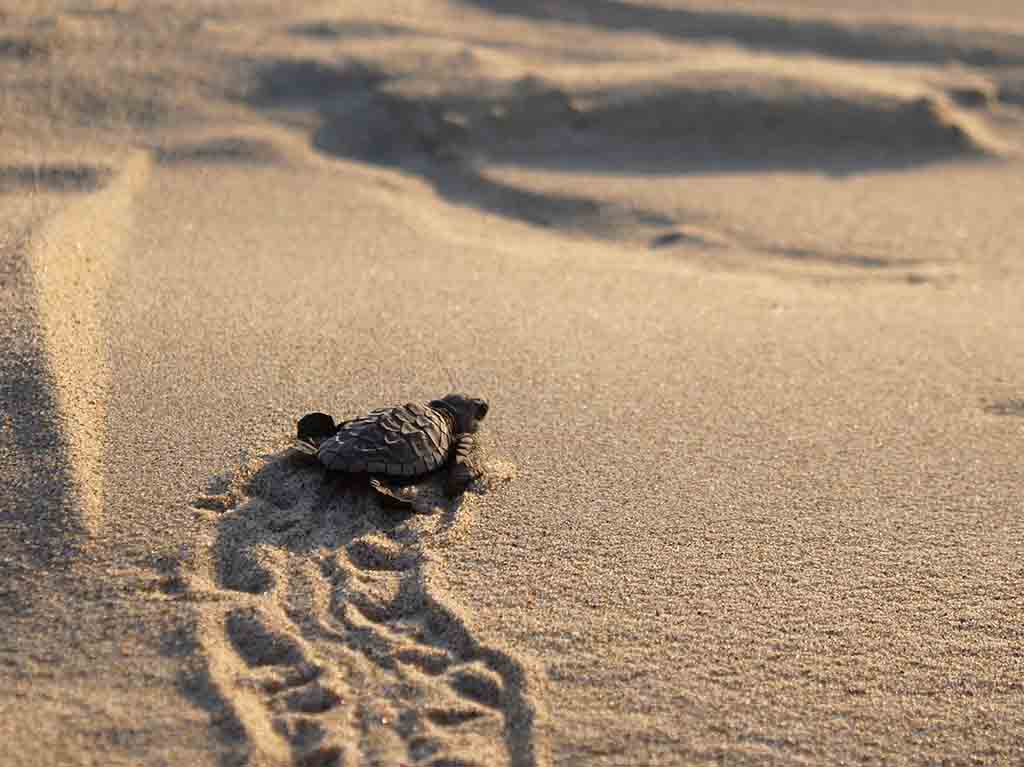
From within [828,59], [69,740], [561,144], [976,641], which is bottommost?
[69,740]

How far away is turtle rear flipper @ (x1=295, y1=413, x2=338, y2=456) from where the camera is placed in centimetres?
287

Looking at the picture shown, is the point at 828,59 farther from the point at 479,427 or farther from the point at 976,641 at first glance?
the point at 976,641

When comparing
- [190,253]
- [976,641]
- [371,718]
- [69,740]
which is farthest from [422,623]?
[190,253]

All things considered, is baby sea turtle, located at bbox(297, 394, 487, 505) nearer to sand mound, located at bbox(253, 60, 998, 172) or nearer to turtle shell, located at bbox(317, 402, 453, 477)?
turtle shell, located at bbox(317, 402, 453, 477)

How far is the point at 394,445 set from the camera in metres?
2.76

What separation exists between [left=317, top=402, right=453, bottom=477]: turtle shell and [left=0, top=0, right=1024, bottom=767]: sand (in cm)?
11

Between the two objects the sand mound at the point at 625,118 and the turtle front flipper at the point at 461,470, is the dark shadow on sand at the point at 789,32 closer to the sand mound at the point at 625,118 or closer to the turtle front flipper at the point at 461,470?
the sand mound at the point at 625,118

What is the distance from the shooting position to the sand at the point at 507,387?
219cm

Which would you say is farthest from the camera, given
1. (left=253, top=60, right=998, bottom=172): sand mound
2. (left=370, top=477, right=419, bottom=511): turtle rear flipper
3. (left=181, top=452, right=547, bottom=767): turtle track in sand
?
(left=253, top=60, right=998, bottom=172): sand mound

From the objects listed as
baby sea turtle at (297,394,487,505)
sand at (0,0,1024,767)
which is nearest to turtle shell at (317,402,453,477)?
baby sea turtle at (297,394,487,505)

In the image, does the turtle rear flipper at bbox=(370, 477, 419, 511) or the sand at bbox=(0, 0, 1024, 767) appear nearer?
the sand at bbox=(0, 0, 1024, 767)

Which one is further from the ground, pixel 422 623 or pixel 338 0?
pixel 338 0

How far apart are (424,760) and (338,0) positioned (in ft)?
17.1

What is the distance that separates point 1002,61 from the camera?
6.46 metres
